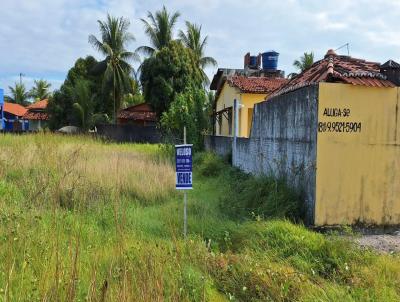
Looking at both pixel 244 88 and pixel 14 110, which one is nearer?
pixel 244 88

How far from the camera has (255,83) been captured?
19062mm

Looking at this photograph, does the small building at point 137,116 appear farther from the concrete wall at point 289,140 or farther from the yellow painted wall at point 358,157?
the yellow painted wall at point 358,157

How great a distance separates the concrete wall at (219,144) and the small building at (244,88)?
1.37 m

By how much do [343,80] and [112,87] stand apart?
91.6 feet

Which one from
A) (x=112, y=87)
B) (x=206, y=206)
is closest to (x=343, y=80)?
(x=206, y=206)

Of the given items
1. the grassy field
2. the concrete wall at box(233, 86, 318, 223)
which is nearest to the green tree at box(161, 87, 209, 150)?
the concrete wall at box(233, 86, 318, 223)

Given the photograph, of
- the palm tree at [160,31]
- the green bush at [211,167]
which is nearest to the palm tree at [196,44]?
the palm tree at [160,31]

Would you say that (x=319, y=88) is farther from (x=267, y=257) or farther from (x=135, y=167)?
(x=135, y=167)

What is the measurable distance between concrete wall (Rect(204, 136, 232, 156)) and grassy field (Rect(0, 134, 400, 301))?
5.25 m

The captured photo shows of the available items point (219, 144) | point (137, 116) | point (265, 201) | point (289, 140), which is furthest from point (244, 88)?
point (137, 116)

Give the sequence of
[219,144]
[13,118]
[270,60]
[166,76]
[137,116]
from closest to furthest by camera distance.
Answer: [219,144], [270,60], [166,76], [137,116], [13,118]

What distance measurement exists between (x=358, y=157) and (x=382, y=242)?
131 cm

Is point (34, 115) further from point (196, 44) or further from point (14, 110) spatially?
point (196, 44)

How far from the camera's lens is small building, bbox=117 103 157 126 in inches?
1367
